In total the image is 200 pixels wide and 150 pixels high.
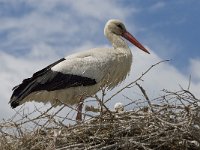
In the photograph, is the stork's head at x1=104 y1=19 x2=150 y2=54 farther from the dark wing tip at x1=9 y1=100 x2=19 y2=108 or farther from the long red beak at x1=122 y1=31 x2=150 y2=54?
the dark wing tip at x1=9 y1=100 x2=19 y2=108

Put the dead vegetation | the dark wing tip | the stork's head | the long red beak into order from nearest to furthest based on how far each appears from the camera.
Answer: the dead vegetation
the dark wing tip
the long red beak
the stork's head

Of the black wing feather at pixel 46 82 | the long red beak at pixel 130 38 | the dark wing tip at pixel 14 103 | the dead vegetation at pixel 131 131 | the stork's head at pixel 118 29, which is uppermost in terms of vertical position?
Result: the stork's head at pixel 118 29

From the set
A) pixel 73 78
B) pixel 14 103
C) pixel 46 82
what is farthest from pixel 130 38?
pixel 14 103

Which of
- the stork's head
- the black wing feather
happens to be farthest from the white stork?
the stork's head

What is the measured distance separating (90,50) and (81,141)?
3899mm

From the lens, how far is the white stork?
30.2 ft

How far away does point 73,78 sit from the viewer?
9.38 metres

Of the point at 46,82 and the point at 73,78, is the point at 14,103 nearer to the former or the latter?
the point at 46,82

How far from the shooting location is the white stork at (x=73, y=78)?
30.2ft

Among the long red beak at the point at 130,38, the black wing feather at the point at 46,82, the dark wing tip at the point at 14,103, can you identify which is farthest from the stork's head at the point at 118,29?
the dark wing tip at the point at 14,103

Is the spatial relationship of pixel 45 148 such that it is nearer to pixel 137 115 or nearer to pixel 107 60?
pixel 137 115

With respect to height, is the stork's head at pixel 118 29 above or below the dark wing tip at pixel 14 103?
above

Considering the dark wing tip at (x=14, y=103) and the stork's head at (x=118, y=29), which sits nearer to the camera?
the dark wing tip at (x=14, y=103)

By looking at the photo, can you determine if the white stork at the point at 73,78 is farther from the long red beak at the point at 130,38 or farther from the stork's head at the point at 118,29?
the stork's head at the point at 118,29
